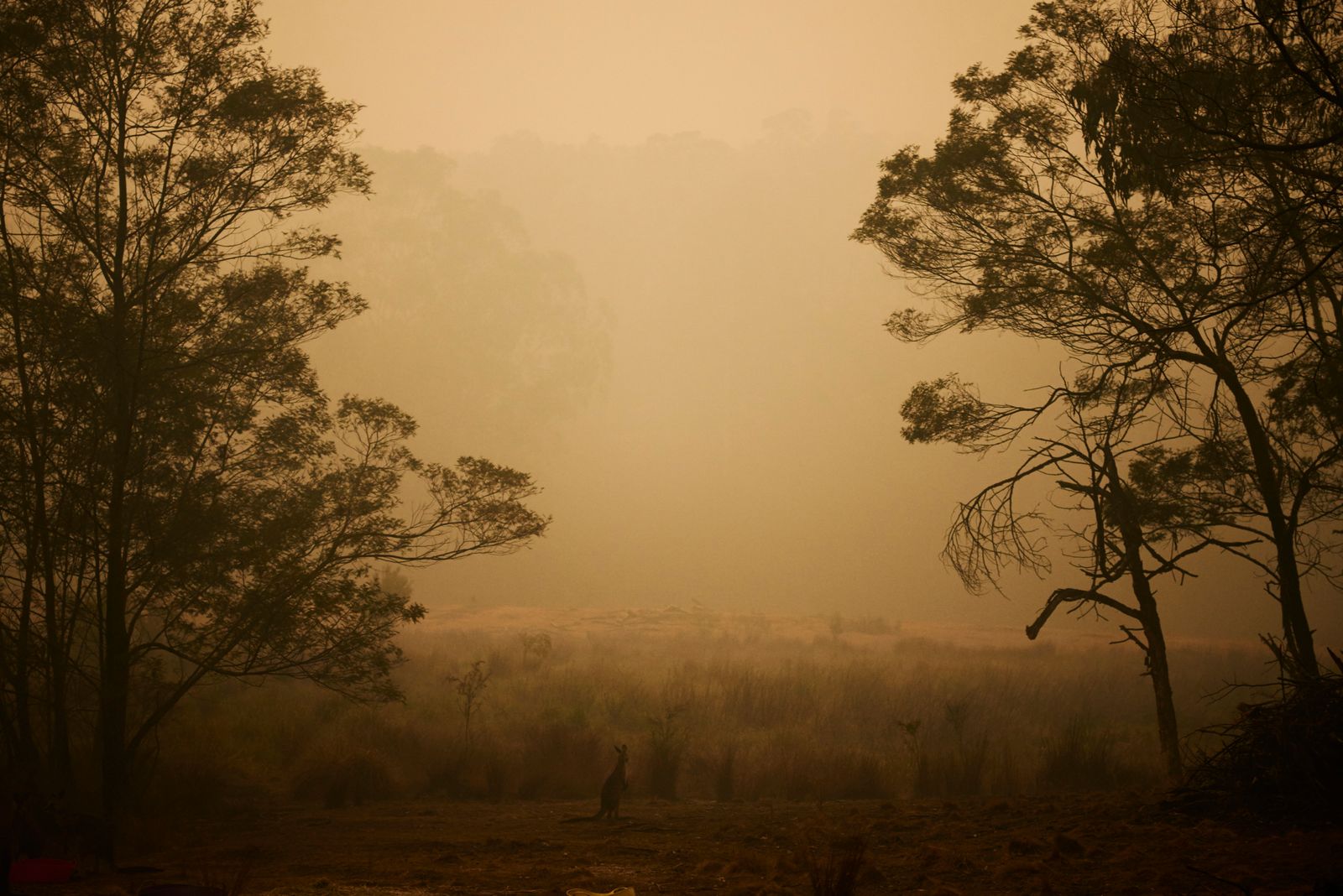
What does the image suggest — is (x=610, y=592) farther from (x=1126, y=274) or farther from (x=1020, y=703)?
(x=1126, y=274)

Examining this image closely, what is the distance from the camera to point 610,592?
4266 cm

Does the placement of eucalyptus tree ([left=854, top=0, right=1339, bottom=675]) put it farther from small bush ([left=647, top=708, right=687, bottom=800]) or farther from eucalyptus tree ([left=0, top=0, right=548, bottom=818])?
small bush ([left=647, top=708, right=687, bottom=800])

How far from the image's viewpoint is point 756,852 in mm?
6812

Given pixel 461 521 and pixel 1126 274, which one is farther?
pixel 461 521

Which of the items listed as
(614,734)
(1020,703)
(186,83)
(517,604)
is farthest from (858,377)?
(186,83)

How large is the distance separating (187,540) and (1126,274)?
33.1 ft

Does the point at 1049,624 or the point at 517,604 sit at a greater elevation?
the point at 517,604

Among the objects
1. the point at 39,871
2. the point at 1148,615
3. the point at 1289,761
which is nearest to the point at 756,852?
the point at 1289,761

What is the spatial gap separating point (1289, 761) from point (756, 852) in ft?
12.2

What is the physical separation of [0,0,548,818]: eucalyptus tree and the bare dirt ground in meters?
1.69

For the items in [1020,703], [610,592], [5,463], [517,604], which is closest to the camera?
[5,463]

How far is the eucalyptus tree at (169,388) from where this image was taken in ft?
26.4

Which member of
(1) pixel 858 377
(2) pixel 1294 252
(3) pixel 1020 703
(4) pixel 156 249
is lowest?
(3) pixel 1020 703

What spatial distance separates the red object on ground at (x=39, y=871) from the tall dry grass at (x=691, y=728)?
405 centimetres
